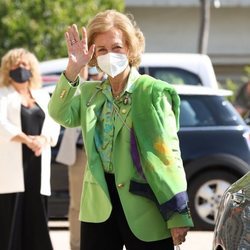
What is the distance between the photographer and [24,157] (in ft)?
26.1

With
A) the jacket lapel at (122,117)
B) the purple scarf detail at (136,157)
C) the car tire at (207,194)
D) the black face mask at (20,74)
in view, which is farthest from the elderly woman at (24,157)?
the car tire at (207,194)

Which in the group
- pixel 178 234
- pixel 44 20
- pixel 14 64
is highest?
pixel 14 64

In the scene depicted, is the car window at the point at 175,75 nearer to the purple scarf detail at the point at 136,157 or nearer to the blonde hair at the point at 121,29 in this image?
the blonde hair at the point at 121,29

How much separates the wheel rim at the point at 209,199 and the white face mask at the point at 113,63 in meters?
5.87

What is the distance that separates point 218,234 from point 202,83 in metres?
8.20

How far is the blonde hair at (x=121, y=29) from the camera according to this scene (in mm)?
5230

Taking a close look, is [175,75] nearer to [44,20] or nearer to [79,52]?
[79,52]

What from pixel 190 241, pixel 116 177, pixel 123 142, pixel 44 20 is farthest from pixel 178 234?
pixel 44 20

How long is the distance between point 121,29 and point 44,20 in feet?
61.4

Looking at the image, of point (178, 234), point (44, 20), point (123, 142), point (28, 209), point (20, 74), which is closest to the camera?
point (178, 234)

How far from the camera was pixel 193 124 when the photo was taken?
1118 cm

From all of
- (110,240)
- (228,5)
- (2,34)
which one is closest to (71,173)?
(110,240)

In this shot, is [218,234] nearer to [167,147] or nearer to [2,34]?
[167,147]

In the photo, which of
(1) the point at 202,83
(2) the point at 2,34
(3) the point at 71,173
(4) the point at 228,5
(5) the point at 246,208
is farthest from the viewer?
(4) the point at 228,5
